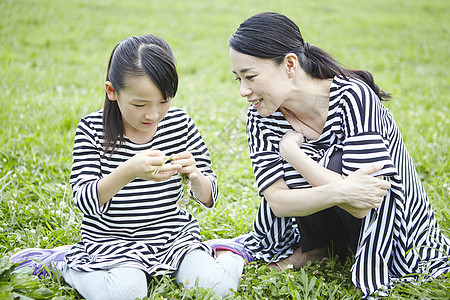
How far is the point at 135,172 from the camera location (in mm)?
2141

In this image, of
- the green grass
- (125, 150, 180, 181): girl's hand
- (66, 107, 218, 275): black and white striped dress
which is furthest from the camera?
the green grass

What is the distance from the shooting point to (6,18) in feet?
28.9

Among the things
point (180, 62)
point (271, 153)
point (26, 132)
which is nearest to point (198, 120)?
point (26, 132)

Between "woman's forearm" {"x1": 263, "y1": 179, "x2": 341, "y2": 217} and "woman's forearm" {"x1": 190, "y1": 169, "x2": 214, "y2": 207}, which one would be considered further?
"woman's forearm" {"x1": 190, "y1": 169, "x2": 214, "y2": 207}

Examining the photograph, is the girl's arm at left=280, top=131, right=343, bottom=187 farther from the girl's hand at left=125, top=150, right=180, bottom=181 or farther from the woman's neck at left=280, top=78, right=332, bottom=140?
the girl's hand at left=125, top=150, right=180, bottom=181

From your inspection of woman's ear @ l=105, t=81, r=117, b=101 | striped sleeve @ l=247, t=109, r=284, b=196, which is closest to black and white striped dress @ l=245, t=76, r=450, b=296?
striped sleeve @ l=247, t=109, r=284, b=196

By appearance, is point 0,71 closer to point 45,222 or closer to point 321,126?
point 45,222

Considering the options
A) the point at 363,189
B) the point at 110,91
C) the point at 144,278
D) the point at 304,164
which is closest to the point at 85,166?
the point at 110,91

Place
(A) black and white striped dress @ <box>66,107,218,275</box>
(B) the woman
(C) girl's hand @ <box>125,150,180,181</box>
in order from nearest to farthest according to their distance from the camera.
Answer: (C) girl's hand @ <box>125,150,180,181</box>
(B) the woman
(A) black and white striped dress @ <box>66,107,218,275</box>

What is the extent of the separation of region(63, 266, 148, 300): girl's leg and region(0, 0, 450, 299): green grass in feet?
0.24

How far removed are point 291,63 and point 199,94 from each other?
376 cm

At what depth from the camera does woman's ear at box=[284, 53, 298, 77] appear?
229 centimetres

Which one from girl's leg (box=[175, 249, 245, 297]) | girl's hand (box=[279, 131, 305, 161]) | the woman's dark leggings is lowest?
girl's leg (box=[175, 249, 245, 297])

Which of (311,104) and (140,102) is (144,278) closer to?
(140,102)
